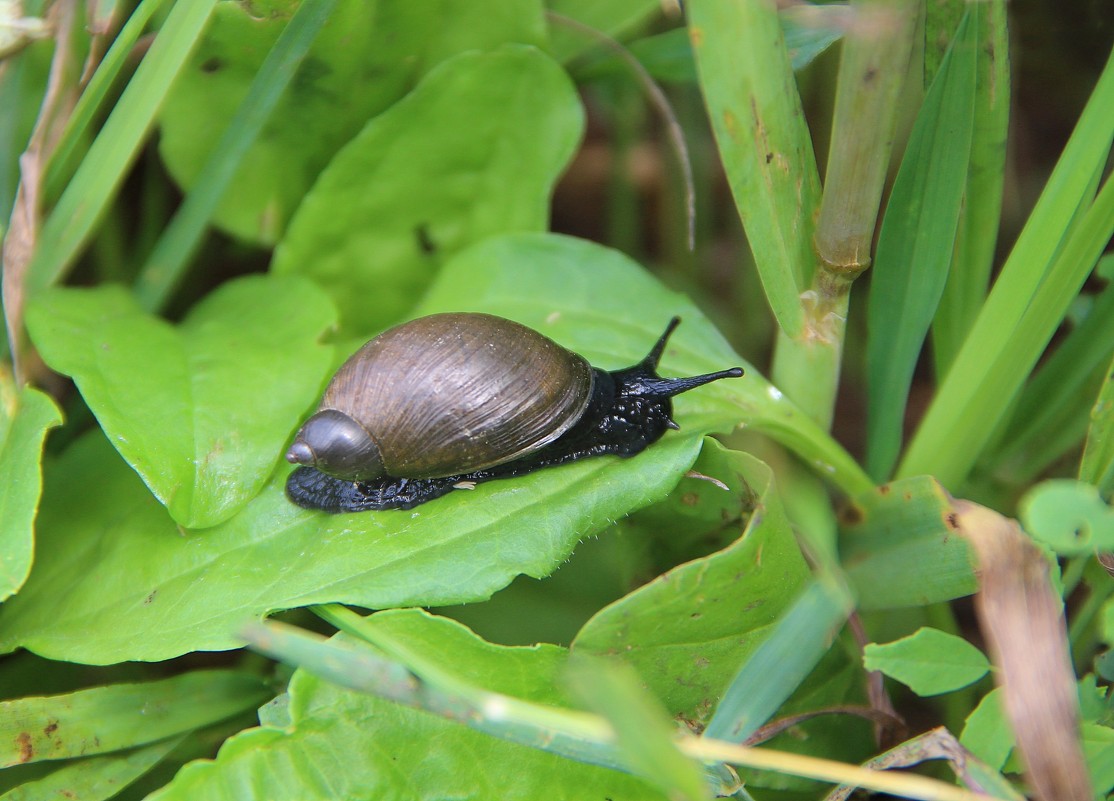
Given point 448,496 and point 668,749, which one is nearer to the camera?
point 668,749

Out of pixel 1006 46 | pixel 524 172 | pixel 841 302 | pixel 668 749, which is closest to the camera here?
pixel 668 749

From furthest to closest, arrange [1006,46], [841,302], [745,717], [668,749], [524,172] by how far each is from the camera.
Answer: [524,172]
[841,302]
[1006,46]
[745,717]
[668,749]

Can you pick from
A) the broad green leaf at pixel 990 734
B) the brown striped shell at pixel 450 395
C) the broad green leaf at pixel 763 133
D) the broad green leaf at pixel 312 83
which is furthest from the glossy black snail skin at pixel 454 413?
the broad green leaf at pixel 990 734

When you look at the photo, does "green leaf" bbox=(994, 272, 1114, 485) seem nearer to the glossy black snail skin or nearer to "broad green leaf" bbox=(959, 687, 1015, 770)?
the glossy black snail skin

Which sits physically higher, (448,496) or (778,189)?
(778,189)

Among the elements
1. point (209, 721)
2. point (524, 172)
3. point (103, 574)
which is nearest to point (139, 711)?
point (209, 721)

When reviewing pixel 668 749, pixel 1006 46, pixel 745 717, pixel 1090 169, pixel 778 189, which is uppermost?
pixel 1006 46

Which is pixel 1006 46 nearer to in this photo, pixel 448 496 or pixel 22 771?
pixel 448 496
